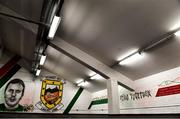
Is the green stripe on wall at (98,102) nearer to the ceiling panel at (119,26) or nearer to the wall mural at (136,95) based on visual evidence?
the wall mural at (136,95)

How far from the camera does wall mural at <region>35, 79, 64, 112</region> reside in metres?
10.2

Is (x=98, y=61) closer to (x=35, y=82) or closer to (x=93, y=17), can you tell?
(x=93, y=17)

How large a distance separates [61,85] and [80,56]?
16.6 feet

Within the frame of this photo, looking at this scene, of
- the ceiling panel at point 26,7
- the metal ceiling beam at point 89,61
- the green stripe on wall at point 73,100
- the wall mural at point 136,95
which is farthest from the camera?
the green stripe on wall at point 73,100

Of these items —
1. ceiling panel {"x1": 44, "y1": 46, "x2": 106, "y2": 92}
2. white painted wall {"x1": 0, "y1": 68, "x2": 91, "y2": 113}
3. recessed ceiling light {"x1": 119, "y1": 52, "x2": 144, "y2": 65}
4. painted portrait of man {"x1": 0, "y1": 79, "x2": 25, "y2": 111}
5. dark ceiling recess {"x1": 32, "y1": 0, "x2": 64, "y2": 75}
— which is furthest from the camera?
white painted wall {"x1": 0, "y1": 68, "x2": 91, "y2": 113}

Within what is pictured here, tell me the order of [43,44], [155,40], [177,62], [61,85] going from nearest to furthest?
[155,40]
[177,62]
[43,44]
[61,85]

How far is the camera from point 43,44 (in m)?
6.56

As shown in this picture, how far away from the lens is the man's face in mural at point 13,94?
30.9ft

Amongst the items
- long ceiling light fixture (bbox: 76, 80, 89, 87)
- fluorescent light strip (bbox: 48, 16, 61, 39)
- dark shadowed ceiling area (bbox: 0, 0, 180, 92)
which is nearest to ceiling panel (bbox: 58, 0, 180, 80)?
dark shadowed ceiling area (bbox: 0, 0, 180, 92)

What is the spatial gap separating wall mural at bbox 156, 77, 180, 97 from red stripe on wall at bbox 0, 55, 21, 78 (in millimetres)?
8571

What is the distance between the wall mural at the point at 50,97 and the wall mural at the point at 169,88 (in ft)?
22.0

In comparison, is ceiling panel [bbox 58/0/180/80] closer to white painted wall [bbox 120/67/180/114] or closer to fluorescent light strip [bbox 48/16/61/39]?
white painted wall [bbox 120/67/180/114]

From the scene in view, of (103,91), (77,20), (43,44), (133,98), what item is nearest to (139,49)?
(77,20)

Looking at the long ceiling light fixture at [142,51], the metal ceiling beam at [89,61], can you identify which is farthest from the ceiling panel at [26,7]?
the long ceiling light fixture at [142,51]
